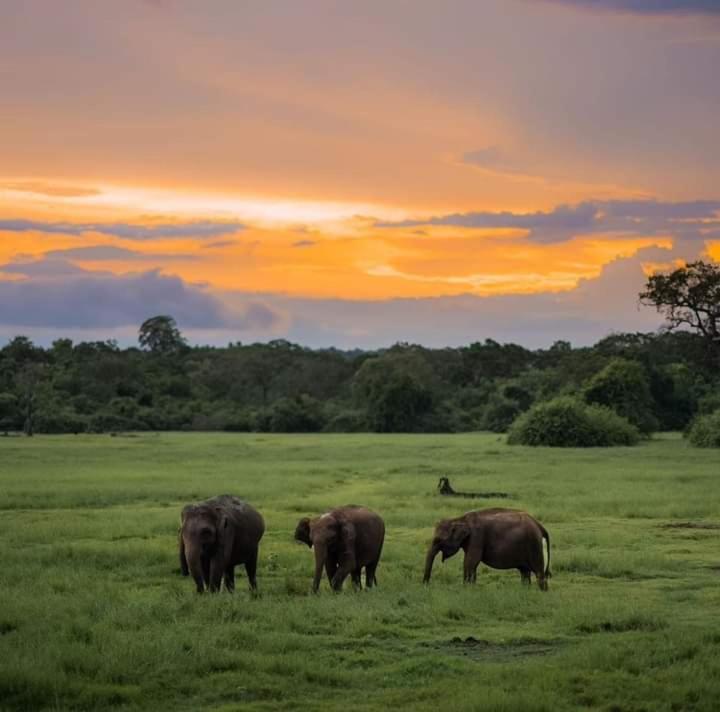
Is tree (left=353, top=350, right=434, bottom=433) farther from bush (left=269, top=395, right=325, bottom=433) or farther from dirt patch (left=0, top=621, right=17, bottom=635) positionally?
dirt patch (left=0, top=621, right=17, bottom=635)

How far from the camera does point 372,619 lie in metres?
13.2

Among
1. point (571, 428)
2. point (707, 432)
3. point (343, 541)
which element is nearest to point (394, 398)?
point (571, 428)

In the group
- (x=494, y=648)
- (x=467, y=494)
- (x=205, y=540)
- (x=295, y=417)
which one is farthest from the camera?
(x=295, y=417)

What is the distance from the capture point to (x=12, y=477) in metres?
36.1

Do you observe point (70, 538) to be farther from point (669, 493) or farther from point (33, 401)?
point (33, 401)

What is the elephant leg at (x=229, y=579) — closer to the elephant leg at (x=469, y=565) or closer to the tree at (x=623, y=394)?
the elephant leg at (x=469, y=565)

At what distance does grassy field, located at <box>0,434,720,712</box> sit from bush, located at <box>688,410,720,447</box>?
2497 centimetres

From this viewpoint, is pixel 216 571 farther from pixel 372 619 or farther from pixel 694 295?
pixel 694 295

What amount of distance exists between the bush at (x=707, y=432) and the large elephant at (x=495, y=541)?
40.1 m

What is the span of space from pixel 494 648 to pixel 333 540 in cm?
413

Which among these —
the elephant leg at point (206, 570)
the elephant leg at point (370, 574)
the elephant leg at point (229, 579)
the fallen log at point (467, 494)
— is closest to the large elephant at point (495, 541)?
the elephant leg at point (370, 574)

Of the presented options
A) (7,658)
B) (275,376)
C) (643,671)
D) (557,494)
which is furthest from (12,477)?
(275,376)

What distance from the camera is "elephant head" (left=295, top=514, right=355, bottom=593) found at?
15812 mm

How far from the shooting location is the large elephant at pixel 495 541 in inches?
636
